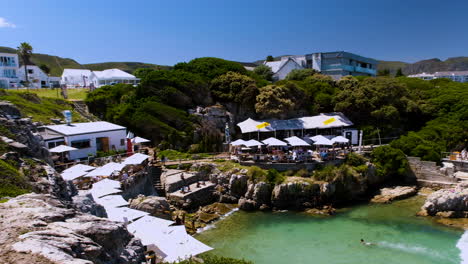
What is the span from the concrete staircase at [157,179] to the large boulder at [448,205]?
19.2 m

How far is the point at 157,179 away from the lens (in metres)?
24.8

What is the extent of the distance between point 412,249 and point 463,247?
278 cm

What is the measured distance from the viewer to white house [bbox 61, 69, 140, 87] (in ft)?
200

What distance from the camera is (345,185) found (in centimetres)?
2472

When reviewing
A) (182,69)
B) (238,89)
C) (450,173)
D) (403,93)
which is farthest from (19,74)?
(450,173)

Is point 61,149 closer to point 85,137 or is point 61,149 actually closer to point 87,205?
point 85,137

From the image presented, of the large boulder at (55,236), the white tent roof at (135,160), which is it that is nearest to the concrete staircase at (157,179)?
the white tent roof at (135,160)

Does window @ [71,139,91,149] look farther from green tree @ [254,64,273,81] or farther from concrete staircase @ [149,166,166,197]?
green tree @ [254,64,273,81]

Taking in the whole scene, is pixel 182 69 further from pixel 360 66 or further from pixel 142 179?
pixel 360 66

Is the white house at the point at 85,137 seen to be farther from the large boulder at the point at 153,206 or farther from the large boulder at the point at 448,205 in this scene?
the large boulder at the point at 448,205

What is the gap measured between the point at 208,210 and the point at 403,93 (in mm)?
29894

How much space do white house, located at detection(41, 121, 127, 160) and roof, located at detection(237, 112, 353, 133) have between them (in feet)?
41.3

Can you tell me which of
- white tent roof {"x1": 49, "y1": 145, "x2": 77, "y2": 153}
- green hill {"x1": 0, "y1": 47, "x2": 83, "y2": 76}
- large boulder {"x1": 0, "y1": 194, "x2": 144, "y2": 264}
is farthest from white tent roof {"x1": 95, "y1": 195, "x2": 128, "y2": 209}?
green hill {"x1": 0, "y1": 47, "x2": 83, "y2": 76}

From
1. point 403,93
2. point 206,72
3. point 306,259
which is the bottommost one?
point 306,259
